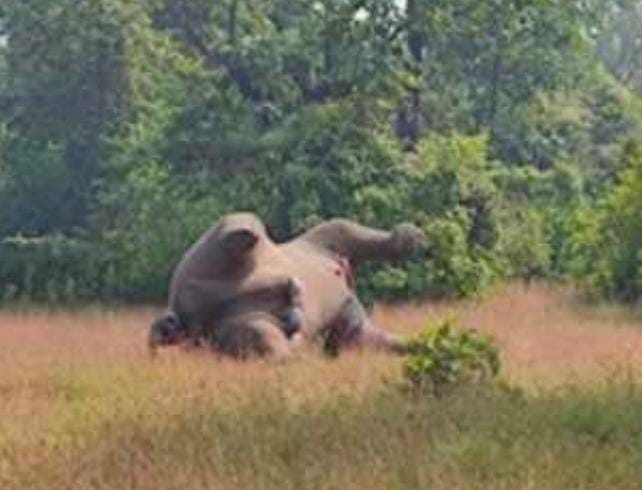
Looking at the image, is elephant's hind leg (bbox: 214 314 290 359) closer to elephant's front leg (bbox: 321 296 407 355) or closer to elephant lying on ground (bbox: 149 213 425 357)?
elephant lying on ground (bbox: 149 213 425 357)

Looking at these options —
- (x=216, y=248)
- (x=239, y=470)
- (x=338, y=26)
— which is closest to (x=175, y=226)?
(x=338, y=26)

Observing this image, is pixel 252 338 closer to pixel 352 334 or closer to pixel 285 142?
pixel 352 334

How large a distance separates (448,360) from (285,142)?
47.0ft

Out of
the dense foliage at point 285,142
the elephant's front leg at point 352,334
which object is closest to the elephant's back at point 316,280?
the elephant's front leg at point 352,334

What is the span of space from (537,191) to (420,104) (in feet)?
11.2

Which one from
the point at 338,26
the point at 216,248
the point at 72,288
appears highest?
the point at 338,26

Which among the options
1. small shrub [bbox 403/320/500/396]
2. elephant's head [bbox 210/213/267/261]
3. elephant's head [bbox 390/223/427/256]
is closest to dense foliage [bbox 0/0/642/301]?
elephant's head [bbox 390/223/427/256]

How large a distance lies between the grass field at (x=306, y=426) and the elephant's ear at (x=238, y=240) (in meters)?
1.15

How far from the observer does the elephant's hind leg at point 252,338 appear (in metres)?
12.8

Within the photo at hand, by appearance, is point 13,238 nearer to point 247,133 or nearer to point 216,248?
point 247,133

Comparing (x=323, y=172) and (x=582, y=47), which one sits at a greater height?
(x=582, y=47)

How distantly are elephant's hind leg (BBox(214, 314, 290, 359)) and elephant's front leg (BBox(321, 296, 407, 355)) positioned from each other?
1274 millimetres

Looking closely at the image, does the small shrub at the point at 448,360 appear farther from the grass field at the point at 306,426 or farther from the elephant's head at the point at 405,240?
the elephant's head at the point at 405,240

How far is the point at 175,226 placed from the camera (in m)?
24.6
